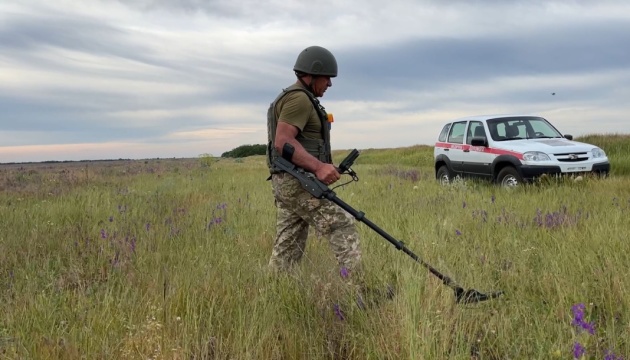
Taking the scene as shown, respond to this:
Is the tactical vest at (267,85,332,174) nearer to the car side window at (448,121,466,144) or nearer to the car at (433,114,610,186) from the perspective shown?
the car at (433,114,610,186)

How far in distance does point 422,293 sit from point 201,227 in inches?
158

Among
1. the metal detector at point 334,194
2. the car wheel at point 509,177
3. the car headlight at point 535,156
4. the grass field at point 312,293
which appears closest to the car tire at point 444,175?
the car wheel at point 509,177

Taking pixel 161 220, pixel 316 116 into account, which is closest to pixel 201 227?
pixel 161 220

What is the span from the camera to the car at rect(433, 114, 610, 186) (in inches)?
382

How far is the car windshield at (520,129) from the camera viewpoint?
10945 mm

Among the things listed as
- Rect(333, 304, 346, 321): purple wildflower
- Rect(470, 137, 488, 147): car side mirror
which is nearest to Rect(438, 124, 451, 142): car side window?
Rect(470, 137, 488, 147): car side mirror

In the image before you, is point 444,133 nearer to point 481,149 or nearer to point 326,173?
point 481,149

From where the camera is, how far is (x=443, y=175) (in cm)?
1315

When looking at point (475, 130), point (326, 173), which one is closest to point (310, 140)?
point (326, 173)

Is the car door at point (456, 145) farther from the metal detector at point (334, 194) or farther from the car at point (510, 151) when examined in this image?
the metal detector at point (334, 194)

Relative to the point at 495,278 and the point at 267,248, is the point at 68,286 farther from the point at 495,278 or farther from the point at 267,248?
the point at 495,278

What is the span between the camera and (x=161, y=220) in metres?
6.83

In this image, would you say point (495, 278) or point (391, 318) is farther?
point (495, 278)

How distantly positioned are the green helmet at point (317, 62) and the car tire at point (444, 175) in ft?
30.7
